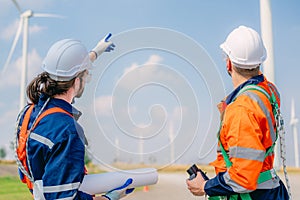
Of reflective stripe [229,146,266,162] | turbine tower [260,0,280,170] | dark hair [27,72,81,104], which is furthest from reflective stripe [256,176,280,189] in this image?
turbine tower [260,0,280,170]

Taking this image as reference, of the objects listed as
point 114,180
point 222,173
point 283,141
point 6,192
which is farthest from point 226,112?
point 6,192

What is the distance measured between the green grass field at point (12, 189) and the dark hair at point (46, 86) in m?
9.30

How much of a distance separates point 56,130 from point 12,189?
15.5 m

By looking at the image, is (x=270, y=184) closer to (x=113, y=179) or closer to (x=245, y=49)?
(x=245, y=49)

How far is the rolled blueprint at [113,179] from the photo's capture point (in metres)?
3.55

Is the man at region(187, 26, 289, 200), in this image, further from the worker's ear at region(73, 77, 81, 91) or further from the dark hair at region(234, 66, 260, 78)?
the worker's ear at region(73, 77, 81, 91)

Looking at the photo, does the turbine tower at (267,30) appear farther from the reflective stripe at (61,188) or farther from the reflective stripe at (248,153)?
the reflective stripe at (61,188)

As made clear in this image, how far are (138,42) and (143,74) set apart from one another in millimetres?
486

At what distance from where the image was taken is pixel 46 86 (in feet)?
11.0

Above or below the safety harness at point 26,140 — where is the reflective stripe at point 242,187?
below

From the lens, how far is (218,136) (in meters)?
3.55

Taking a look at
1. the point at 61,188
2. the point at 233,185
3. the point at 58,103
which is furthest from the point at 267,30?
the point at 61,188

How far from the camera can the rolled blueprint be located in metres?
3.55

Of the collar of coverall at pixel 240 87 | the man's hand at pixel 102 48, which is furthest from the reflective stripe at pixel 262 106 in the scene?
the man's hand at pixel 102 48
